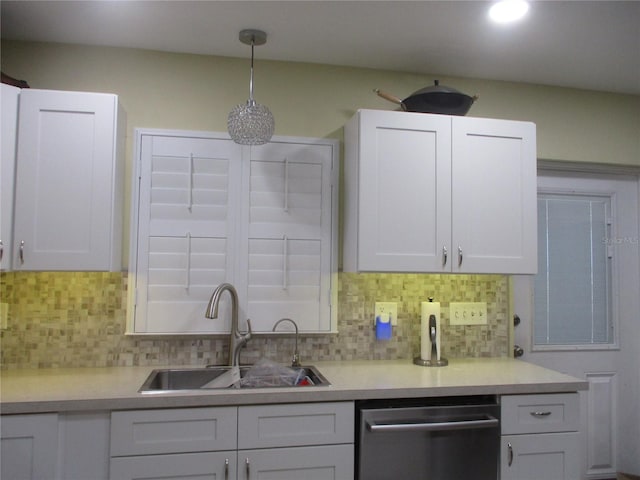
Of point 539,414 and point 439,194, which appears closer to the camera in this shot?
point 539,414

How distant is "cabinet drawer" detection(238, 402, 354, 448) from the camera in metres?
1.78

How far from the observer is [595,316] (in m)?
2.77

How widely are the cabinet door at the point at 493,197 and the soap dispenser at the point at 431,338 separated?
0.90ft

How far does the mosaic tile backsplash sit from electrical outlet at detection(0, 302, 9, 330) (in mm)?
16

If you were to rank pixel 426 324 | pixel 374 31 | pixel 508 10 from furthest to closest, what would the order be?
pixel 426 324
pixel 374 31
pixel 508 10

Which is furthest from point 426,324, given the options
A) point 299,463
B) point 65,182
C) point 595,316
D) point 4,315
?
point 4,315

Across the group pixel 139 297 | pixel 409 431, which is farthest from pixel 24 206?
pixel 409 431

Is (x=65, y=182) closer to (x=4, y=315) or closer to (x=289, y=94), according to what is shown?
(x=4, y=315)

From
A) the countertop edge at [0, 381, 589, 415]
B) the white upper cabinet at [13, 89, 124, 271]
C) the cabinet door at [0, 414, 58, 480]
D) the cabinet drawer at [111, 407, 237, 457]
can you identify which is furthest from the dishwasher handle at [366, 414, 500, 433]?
the white upper cabinet at [13, 89, 124, 271]

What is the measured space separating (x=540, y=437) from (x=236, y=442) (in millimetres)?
1258

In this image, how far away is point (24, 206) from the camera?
196 centimetres

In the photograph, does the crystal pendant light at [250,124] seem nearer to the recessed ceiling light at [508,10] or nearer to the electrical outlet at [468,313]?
the recessed ceiling light at [508,10]

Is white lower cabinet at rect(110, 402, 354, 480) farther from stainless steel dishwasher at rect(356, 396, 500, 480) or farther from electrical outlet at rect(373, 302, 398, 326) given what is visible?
electrical outlet at rect(373, 302, 398, 326)

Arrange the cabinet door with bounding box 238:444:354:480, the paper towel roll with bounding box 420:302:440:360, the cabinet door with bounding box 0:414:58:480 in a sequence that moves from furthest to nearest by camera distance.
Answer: the paper towel roll with bounding box 420:302:440:360 → the cabinet door with bounding box 238:444:354:480 → the cabinet door with bounding box 0:414:58:480
